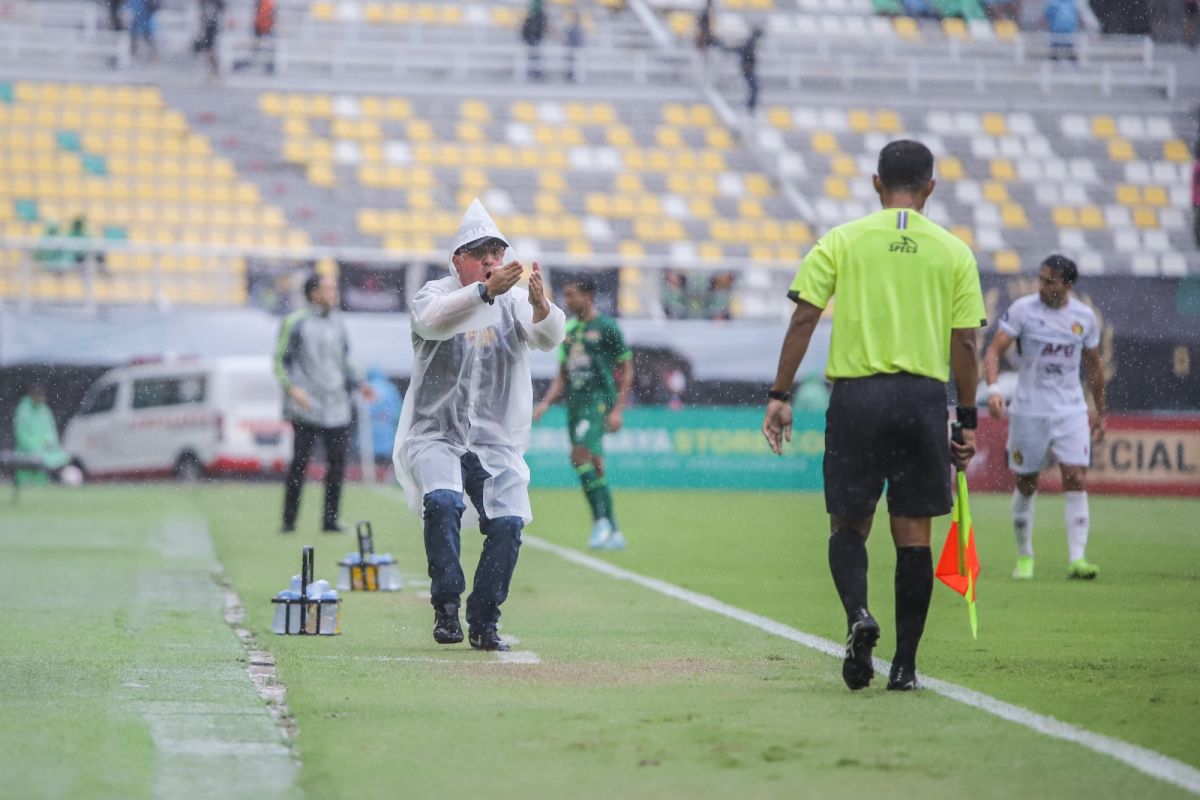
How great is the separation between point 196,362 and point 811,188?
41.2 feet

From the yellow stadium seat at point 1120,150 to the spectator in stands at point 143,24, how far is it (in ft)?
58.8

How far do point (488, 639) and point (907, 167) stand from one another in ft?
8.65

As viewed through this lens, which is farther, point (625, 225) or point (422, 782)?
point (625, 225)

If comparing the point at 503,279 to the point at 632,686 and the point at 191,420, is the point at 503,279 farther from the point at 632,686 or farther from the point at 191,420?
the point at 191,420

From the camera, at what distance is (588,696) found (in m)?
6.62

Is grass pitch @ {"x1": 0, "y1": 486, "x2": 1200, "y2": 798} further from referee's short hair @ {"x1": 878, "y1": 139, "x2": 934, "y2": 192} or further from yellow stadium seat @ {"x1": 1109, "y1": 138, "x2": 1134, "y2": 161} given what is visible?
yellow stadium seat @ {"x1": 1109, "y1": 138, "x2": 1134, "y2": 161}

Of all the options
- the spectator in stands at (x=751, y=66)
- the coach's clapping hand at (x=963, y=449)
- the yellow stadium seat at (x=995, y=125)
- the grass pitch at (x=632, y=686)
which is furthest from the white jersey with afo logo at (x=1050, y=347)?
the yellow stadium seat at (x=995, y=125)

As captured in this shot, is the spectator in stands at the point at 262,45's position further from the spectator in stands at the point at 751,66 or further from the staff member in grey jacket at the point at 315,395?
the staff member in grey jacket at the point at 315,395

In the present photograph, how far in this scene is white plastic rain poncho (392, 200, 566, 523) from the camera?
26.8ft

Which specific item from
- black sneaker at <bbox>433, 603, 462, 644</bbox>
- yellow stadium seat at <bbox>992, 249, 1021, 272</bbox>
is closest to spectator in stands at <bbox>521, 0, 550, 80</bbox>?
yellow stadium seat at <bbox>992, 249, 1021, 272</bbox>

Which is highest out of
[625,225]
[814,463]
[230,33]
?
[230,33]

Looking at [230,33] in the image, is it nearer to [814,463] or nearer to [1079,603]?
[814,463]

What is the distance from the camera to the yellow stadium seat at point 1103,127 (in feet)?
127

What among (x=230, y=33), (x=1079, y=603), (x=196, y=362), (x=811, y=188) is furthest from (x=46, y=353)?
(x=1079, y=603)
